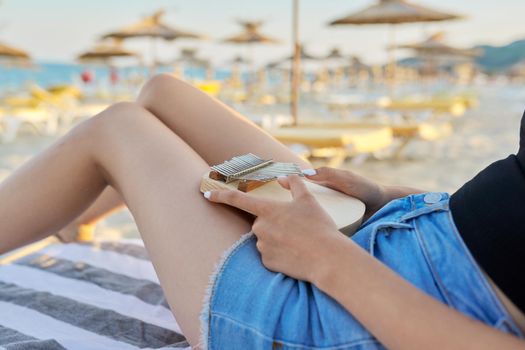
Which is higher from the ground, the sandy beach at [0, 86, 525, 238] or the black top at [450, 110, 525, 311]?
the black top at [450, 110, 525, 311]

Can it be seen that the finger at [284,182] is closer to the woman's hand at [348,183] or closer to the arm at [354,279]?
the arm at [354,279]

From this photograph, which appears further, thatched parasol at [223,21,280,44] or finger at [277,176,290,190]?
thatched parasol at [223,21,280,44]

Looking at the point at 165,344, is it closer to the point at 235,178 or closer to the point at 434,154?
the point at 235,178

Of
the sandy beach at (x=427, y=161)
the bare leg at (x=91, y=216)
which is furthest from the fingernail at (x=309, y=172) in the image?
the sandy beach at (x=427, y=161)

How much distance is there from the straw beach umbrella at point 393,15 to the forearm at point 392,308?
8.26m

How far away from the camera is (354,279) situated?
895mm

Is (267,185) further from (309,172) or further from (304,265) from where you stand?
(304,265)

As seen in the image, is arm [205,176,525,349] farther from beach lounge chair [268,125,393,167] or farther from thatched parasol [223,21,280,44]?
thatched parasol [223,21,280,44]

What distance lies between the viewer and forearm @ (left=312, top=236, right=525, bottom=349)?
0.82m

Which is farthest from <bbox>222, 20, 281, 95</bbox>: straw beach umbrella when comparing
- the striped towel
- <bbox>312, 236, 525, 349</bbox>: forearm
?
<bbox>312, 236, 525, 349</bbox>: forearm

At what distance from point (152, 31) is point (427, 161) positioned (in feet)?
23.3

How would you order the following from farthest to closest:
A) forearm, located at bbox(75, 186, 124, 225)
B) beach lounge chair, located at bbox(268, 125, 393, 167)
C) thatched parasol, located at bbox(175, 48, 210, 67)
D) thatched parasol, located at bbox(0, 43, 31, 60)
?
thatched parasol, located at bbox(175, 48, 210, 67) < thatched parasol, located at bbox(0, 43, 31, 60) < beach lounge chair, located at bbox(268, 125, 393, 167) < forearm, located at bbox(75, 186, 124, 225)

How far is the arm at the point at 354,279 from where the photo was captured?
82 cm

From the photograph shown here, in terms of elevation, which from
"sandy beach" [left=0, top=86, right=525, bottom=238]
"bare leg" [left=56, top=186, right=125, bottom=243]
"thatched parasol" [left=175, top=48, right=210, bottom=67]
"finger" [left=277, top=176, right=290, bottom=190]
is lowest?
"thatched parasol" [left=175, top=48, right=210, bottom=67]
